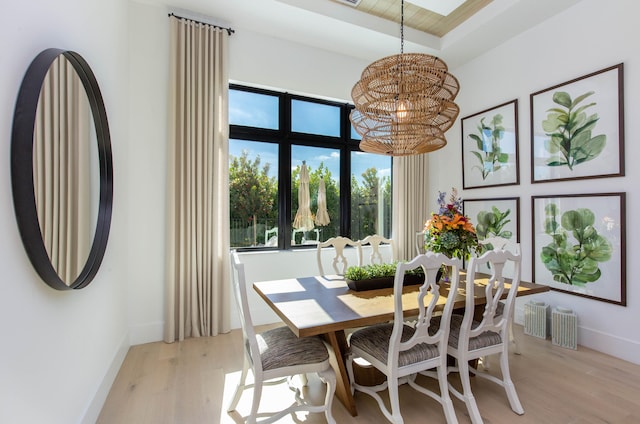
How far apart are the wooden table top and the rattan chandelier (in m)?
1.15

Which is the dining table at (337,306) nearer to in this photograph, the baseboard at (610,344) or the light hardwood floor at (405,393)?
the light hardwood floor at (405,393)

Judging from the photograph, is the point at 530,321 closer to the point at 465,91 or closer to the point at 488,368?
the point at 488,368

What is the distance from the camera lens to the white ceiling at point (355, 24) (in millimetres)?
3020

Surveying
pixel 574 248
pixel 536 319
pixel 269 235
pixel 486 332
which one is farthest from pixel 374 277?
Answer: pixel 574 248

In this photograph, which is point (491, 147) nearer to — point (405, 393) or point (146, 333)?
point (405, 393)

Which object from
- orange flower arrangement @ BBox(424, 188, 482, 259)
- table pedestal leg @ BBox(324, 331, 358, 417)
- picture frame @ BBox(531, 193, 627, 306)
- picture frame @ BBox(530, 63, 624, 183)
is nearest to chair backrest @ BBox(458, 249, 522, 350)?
orange flower arrangement @ BBox(424, 188, 482, 259)

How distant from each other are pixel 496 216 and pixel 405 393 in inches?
103

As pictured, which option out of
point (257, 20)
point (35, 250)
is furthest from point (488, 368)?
point (257, 20)

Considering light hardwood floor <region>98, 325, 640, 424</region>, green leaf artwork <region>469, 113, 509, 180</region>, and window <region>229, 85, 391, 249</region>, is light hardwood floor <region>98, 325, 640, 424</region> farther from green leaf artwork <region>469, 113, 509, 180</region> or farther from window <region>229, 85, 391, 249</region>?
green leaf artwork <region>469, 113, 509, 180</region>

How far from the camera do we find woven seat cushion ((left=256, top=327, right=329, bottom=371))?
1666mm

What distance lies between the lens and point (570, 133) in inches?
118

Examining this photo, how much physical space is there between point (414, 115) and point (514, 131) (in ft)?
7.50

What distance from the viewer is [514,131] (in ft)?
11.6

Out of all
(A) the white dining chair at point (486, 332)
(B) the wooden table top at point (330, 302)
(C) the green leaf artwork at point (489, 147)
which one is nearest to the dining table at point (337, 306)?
(B) the wooden table top at point (330, 302)
